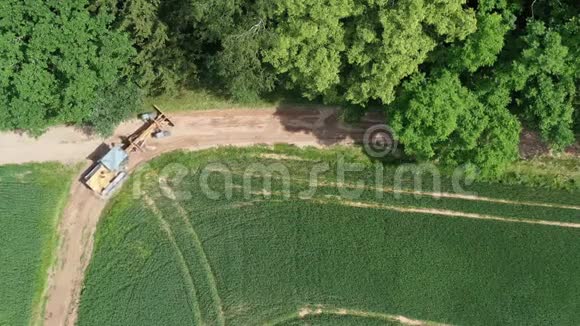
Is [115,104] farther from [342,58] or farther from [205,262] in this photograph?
[342,58]

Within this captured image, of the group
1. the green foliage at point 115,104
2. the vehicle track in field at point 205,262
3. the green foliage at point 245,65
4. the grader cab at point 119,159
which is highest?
the green foliage at point 245,65

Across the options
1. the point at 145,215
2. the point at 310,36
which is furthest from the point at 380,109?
the point at 145,215

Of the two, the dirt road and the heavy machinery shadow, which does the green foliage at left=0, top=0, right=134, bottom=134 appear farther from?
the heavy machinery shadow

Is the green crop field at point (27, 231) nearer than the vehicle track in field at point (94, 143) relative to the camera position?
Yes

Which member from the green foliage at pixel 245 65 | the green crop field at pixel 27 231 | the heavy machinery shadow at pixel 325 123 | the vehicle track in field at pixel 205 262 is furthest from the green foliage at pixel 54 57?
the heavy machinery shadow at pixel 325 123

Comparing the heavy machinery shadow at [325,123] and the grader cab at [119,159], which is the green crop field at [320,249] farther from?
the heavy machinery shadow at [325,123]

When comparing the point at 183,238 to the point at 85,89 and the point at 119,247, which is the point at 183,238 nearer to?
the point at 119,247

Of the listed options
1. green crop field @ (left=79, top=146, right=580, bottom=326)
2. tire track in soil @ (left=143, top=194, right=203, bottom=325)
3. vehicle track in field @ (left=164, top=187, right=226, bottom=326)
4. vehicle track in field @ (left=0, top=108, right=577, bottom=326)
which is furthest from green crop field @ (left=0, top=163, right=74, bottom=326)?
vehicle track in field @ (left=164, top=187, right=226, bottom=326)
